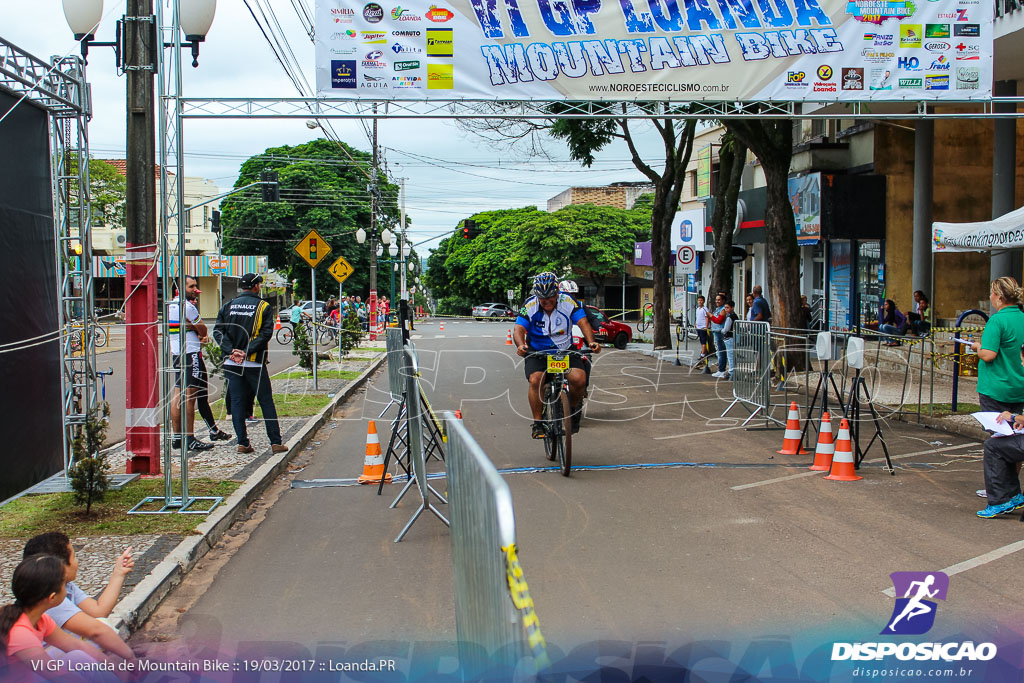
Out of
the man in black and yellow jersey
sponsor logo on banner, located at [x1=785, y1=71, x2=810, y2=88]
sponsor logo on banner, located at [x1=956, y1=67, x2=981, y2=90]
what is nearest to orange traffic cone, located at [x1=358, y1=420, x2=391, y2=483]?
the man in black and yellow jersey

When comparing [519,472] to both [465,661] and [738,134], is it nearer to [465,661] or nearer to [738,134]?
[465,661]

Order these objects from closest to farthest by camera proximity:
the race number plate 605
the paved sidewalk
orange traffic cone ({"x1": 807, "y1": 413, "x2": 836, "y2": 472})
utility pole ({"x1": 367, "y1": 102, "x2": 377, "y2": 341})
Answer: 1. the paved sidewalk
2. orange traffic cone ({"x1": 807, "y1": 413, "x2": 836, "y2": 472})
3. the race number plate 605
4. utility pole ({"x1": 367, "y1": 102, "x2": 377, "y2": 341})

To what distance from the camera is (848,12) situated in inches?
454

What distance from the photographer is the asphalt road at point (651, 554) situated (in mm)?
5027

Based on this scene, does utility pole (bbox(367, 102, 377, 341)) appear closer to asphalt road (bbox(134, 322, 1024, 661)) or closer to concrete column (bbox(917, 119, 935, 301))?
concrete column (bbox(917, 119, 935, 301))

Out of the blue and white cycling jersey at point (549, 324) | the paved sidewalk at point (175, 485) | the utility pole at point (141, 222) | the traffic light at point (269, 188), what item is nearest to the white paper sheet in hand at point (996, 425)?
the blue and white cycling jersey at point (549, 324)

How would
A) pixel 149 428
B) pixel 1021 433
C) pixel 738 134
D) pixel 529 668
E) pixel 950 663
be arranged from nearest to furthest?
pixel 529 668
pixel 950 663
pixel 1021 433
pixel 149 428
pixel 738 134

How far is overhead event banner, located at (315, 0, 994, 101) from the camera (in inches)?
445

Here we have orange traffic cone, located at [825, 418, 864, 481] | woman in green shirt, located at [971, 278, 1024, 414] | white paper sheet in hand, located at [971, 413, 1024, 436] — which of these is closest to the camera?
white paper sheet in hand, located at [971, 413, 1024, 436]

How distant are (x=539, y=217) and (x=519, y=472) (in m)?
53.5

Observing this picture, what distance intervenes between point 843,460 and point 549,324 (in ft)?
10.8

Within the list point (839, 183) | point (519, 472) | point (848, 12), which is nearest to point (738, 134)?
point (848, 12)

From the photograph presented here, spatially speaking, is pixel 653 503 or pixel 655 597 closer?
pixel 655 597

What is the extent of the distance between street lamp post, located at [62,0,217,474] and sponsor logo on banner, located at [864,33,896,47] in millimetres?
7890
